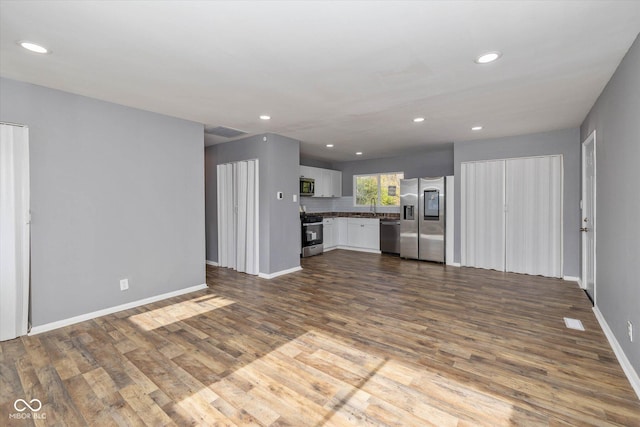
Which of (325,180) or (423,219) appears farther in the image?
(325,180)

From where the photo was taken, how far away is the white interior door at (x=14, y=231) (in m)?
2.74

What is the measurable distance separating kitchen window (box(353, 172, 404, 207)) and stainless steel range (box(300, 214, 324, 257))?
5.80ft

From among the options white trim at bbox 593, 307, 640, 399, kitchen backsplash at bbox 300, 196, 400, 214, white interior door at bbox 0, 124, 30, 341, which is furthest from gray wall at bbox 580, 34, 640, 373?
white interior door at bbox 0, 124, 30, 341

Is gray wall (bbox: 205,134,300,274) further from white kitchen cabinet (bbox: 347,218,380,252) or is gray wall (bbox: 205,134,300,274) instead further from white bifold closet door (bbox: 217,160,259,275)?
white kitchen cabinet (bbox: 347,218,380,252)

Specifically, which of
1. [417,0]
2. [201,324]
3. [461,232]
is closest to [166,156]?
[201,324]

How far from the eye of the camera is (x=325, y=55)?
7.62 ft

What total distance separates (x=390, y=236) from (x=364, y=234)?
78 centimetres

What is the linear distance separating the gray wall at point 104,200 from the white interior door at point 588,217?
16.8 feet

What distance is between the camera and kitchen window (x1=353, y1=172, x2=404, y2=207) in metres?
7.79

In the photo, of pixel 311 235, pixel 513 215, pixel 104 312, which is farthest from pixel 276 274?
pixel 513 215

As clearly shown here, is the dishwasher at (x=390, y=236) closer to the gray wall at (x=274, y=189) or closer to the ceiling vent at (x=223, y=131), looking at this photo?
the gray wall at (x=274, y=189)

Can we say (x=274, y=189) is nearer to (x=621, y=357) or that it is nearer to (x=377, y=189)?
(x=377, y=189)

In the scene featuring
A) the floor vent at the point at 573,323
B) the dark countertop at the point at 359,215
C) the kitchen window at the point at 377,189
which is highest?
the kitchen window at the point at 377,189
